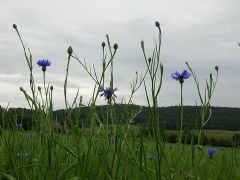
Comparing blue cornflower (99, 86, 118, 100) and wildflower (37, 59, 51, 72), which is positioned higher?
wildflower (37, 59, 51, 72)

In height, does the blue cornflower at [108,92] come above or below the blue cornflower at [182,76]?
below

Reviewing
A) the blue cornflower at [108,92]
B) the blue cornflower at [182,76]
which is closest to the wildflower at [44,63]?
the blue cornflower at [108,92]

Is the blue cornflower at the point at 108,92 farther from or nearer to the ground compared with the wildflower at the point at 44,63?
nearer to the ground

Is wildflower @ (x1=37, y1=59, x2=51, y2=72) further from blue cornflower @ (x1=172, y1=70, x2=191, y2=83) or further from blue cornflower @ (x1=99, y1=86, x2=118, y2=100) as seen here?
blue cornflower @ (x1=172, y1=70, x2=191, y2=83)

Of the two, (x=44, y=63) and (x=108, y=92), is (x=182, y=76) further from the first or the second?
(x=44, y=63)

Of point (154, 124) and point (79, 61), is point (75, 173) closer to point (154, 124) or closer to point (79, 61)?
point (79, 61)

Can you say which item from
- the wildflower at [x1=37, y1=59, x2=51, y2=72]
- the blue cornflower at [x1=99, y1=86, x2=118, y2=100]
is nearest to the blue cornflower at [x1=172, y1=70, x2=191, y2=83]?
the blue cornflower at [x1=99, y1=86, x2=118, y2=100]

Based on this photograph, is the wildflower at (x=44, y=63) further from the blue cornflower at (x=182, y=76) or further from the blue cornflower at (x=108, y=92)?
the blue cornflower at (x=182, y=76)

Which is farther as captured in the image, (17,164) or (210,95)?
(17,164)

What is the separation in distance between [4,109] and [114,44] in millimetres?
663

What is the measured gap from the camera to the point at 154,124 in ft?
3.94

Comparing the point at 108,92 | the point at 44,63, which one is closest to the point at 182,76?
the point at 108,92

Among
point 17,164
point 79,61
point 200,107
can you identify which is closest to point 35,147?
point 17,164

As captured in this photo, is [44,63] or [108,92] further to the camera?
[44,63]
